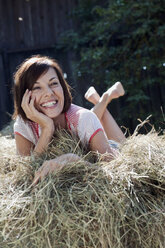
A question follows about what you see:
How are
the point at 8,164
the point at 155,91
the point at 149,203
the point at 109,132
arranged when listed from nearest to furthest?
1. the point at 149,203
2. the point at 8,164
3. the point at 109,132
4. the point at 155,91

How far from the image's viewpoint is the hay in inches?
64.1

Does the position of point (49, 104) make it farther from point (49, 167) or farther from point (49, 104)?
point (49, 167)

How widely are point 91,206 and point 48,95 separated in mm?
915

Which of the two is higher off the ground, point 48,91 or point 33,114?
point 48,91

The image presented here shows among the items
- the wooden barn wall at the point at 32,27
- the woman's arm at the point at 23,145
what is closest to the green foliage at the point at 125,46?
the wooden barn wall at the point at 32,27

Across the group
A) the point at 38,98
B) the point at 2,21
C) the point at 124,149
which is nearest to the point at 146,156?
the point at 124,149

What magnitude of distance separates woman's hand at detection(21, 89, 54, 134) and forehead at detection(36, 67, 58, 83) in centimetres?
10

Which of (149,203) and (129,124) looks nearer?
(149,203)

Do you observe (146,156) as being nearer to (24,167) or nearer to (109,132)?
(24,167)

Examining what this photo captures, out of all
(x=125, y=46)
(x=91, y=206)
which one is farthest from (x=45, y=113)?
(x=125, y=46)

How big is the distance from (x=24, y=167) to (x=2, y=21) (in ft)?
13.5

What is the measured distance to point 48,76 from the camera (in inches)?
95.0

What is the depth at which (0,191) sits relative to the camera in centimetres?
187

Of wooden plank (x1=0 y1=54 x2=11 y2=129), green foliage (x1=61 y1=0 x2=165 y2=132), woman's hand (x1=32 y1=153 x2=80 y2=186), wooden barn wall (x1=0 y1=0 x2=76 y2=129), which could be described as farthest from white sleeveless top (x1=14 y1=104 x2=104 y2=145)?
wooden barn wall (x1=0 y1=0 x2=76 y2=129)
